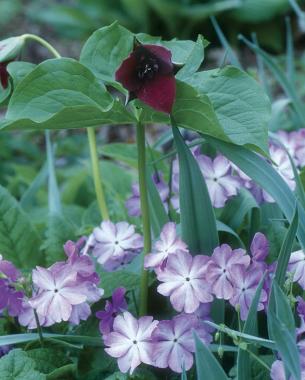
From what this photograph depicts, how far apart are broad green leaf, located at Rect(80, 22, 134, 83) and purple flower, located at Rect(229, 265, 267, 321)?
0.34m

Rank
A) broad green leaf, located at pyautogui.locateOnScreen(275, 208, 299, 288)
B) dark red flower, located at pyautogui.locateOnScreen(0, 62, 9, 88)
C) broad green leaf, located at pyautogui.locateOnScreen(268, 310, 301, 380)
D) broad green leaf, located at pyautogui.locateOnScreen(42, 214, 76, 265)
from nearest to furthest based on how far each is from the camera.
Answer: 1. broad green leaf, located at pyautogui.locateOnScreen(268, 310, 301, 380)
2. broad green leaf, located at pyautogui.locateOnScreen(275, 208, 299, 288)
3. dark red flower, located at pyautogui.locateOnScreen(0, 62, 9, 88)
4. broad green leaf, located at pyautogui.locateOnScreen(42, 214, 76, 265)

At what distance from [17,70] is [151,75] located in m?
0.28

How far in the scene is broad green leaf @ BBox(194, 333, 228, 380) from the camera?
2.96 feet

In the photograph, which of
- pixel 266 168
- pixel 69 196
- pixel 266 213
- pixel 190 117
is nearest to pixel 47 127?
pixel 190 117

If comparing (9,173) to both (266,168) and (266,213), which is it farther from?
(266,168)

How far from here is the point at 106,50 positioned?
1145 millimetres

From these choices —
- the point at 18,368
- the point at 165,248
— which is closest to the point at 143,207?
the point at 165,248

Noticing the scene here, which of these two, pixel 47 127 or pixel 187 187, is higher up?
pixel 47 127

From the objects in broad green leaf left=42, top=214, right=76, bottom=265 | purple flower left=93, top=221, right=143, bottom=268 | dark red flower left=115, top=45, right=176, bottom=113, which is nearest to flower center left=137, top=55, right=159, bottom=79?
dark red flower left=115, top=45, right=176, bottom=113

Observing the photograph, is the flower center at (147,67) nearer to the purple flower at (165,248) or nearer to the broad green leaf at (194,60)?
the broad green leaf at (194,60)

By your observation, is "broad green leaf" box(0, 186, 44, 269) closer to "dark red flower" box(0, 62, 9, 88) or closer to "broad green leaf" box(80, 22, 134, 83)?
"dark red flower" box(0, 62, 9, 88)

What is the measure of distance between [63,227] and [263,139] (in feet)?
1.60

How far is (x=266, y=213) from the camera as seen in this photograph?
1.32 m

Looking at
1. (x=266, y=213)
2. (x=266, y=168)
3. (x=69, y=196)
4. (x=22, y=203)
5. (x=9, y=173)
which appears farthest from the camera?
(x=9, y=173)
